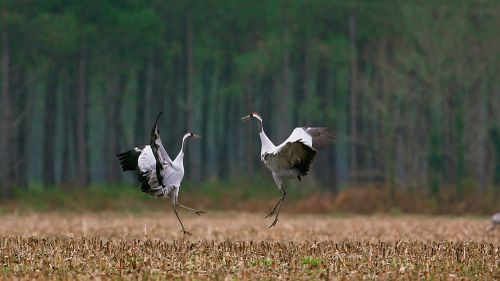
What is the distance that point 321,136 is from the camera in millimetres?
16688

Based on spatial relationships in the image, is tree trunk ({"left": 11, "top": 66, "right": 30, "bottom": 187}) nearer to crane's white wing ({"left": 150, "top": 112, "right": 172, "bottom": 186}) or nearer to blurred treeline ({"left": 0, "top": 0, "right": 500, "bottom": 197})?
blurred treeline ({"left": 0, "top": 0, "right": 500, "bottom": 197})

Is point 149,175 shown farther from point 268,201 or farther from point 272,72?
point 272,72

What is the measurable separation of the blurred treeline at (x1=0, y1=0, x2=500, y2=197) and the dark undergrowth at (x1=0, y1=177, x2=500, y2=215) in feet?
5.00

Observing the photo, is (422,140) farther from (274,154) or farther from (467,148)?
(274,154)

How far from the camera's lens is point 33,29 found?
140ft

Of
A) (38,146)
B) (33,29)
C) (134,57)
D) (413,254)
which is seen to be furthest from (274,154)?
(38,146)

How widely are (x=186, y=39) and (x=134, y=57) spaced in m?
3.39

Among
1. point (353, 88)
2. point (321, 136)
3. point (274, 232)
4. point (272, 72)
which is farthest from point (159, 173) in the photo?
point (272, 72)

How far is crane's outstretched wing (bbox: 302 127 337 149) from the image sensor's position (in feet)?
54.4

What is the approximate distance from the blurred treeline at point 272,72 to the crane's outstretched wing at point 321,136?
19.9m

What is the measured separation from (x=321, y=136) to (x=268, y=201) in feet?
62.3

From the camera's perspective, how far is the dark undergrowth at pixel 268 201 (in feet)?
112

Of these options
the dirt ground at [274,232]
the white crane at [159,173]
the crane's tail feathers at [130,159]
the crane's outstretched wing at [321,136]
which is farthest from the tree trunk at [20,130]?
the crane's outstretched wing at [321,136]

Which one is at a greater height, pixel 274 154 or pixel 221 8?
pixel 221 8
